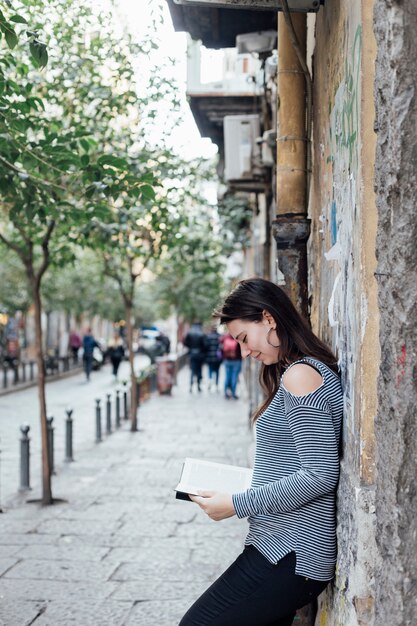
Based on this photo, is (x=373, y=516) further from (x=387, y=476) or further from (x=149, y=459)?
(x=149, y=459)

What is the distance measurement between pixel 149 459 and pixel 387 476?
9562 millimetres

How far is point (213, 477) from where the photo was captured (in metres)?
3.24

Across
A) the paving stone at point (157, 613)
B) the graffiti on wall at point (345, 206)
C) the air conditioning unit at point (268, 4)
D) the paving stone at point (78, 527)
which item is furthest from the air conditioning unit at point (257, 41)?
the paving stone at point (157, 613)

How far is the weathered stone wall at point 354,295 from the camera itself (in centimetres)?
265

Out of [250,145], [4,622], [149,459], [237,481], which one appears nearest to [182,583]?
[4,622]

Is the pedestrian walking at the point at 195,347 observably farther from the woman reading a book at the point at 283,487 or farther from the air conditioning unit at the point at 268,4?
the woman reading a book at the point at 283,487

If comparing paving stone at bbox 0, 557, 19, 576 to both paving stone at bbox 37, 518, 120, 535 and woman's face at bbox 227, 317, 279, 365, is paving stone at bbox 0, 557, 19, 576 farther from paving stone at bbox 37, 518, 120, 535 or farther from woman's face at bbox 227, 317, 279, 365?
woman's face at bbox 227, 317, 279, 365

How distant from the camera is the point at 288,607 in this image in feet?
9.31

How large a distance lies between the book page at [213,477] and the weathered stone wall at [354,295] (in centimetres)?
52

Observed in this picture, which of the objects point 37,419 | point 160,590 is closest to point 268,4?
point 160,590

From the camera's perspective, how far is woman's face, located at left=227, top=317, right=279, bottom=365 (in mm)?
2990

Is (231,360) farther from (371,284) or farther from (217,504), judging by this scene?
(371,284)

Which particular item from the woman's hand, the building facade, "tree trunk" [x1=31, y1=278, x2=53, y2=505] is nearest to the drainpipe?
the building facade

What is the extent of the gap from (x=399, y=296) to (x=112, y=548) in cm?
516
